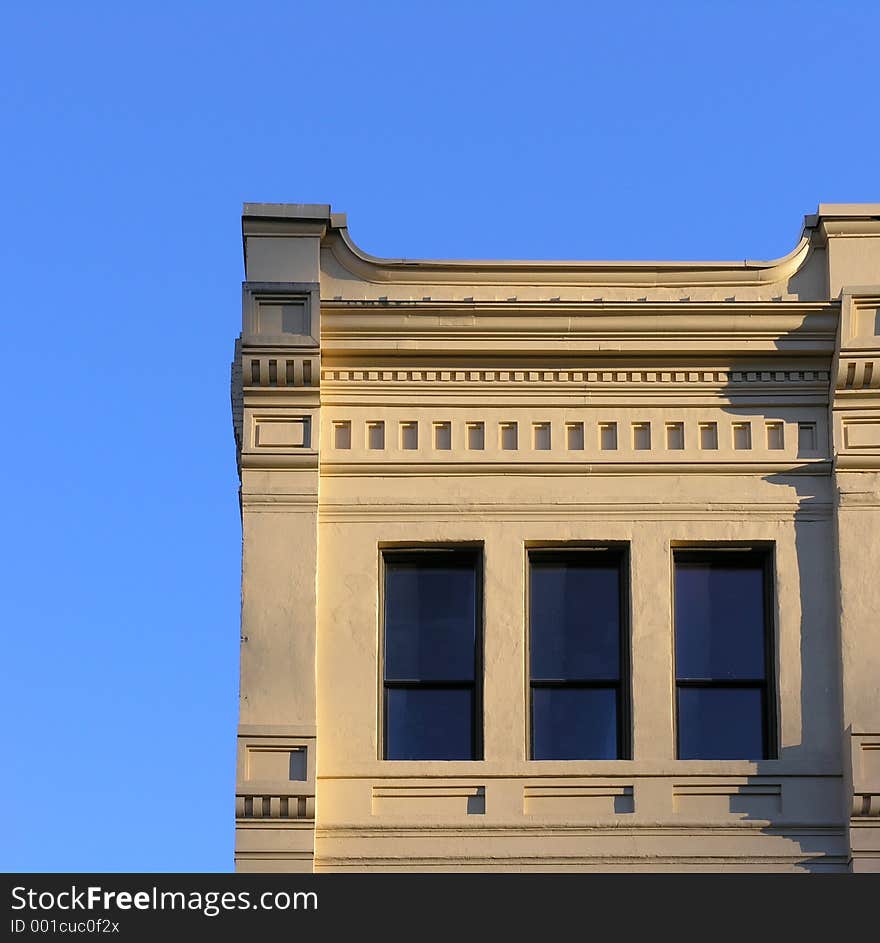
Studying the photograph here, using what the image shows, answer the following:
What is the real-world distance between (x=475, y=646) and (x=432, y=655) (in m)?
0.37

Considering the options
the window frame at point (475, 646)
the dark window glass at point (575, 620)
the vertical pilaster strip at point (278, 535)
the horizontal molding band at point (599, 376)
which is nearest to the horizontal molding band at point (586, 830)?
the vertical pilaster strip at point (278, 535)

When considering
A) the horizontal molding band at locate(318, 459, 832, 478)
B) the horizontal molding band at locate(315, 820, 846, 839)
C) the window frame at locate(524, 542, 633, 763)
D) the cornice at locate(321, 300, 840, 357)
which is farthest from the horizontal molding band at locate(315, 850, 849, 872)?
the cornice at locate(321, 300, 840, 357)

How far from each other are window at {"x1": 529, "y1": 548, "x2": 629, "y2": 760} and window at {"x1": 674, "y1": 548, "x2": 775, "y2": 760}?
52 centimetres

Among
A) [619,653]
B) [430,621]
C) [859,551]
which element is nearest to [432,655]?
[430,621]

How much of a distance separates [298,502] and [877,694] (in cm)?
512

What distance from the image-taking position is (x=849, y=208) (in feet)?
77.5

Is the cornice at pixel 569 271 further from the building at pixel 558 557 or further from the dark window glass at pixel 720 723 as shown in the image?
the dark window glass at pixel 720 723

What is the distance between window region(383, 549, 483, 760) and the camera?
22.5 m

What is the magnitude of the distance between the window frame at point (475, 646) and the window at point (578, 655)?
0.44m

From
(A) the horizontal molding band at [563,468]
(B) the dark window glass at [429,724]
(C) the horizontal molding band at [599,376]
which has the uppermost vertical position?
(C) the horizontal molding band at [599,376]

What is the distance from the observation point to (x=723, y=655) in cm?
2286

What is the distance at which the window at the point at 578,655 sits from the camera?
22.5 metres

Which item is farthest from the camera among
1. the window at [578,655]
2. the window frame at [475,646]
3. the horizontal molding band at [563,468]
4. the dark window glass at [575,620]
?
the horizontal molding band at [563,468]

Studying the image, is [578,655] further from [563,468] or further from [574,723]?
[563,468]
